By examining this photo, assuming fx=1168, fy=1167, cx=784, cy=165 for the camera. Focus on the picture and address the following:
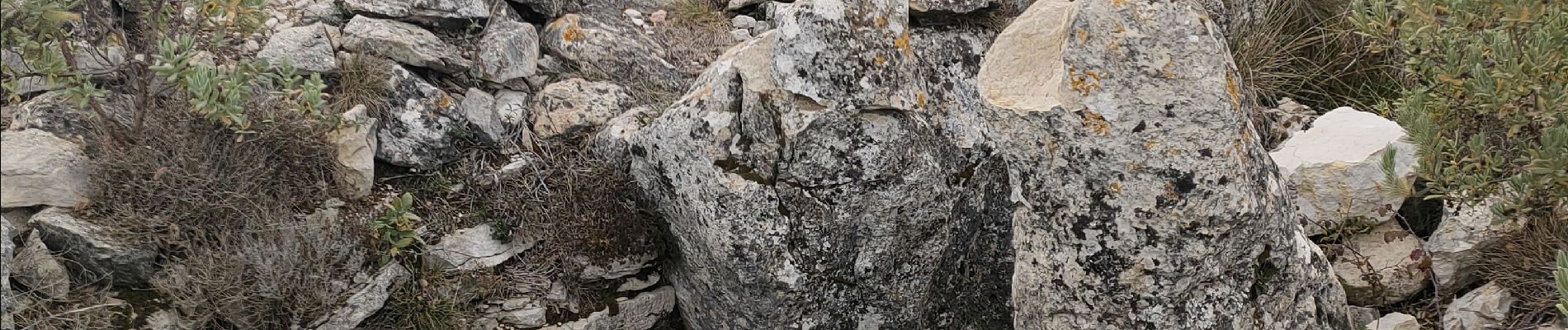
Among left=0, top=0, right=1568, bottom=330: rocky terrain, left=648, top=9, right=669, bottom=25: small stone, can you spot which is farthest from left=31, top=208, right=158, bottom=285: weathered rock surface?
left=648, top=9, right=669, bottom=25: small stone

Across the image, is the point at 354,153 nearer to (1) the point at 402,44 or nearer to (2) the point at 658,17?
(1) the point at 402,44

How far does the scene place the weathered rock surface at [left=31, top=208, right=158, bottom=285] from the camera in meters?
4.39

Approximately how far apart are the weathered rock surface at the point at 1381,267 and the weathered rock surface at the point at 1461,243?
0.24 ft

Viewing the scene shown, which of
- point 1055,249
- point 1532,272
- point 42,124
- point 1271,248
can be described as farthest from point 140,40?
point 1532,272

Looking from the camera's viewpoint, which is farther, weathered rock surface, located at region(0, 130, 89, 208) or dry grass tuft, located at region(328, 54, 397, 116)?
dry grass tuft, located at region(328, 54, 397, 116)

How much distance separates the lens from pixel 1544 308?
5.00 meters

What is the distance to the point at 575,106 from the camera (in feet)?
19.2

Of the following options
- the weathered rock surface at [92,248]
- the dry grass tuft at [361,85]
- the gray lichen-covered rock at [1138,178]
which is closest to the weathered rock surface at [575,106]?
the dry grass tuft at [361,85]

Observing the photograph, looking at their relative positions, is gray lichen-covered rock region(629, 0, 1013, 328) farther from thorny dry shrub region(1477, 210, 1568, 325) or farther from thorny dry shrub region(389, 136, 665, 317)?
thorny dry shrub region(1477, 210, 1568, 325)

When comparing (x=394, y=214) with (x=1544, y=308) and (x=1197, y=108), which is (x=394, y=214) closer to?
(x=1197, y=108)

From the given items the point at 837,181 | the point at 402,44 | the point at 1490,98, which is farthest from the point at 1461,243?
the point at 402,44

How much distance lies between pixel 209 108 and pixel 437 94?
1.18m

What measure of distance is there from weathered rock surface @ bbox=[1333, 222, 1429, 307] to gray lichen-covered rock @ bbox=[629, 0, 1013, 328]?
1675 mm

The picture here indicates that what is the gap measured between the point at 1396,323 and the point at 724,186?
307cm
